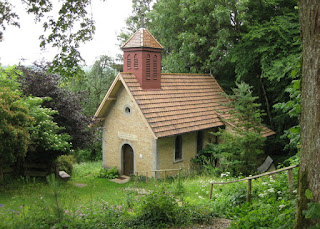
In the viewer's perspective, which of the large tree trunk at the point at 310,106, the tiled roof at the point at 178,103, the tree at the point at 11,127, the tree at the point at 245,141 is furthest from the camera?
the tiled roof at the point at 178,103

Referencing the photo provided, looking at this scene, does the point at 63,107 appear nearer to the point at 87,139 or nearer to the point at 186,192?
the point at 87,139

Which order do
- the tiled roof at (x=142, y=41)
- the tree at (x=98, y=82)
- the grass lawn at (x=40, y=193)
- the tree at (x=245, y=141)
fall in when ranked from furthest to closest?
the tree at (x=98, y=82) < the tiled roof at (x=142, y=41) < the tree at (x=245, y=141) < the grass lawn at (x=40, y=193)

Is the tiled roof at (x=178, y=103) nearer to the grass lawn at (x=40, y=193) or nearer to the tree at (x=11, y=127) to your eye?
the grass lawn at (x=40, y=193)

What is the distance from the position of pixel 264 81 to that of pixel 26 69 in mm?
16228

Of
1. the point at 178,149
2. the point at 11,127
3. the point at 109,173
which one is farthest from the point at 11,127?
the point at 178,149

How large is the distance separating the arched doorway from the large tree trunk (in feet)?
50.6

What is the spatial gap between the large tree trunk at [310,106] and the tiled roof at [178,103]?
1249cm

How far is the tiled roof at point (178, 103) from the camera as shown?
61.2ft

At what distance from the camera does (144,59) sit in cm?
2006

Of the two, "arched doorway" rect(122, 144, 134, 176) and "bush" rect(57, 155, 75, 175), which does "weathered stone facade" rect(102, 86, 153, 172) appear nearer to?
"arched doorway" rect(122, 144, 134, 176)

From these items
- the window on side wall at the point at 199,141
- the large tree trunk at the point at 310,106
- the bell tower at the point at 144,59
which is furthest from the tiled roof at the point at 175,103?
the large tree trunk at the point at 310,106

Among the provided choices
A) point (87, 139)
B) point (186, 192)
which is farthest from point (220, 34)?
point (186, 192)

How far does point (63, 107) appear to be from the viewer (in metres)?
17.9

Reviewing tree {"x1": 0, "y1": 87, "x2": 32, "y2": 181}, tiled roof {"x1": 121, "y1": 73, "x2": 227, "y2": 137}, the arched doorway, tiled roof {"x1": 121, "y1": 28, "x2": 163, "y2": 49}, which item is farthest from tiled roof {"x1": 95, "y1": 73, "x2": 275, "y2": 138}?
tree {"x1": 0, "y1": 87, "x2": 32, "y2": 181}
